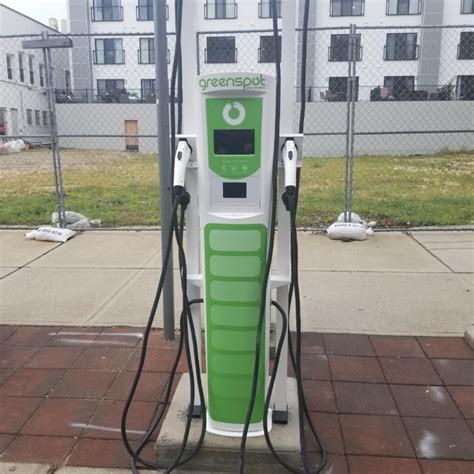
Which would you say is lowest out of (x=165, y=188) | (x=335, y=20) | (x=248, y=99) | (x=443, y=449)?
(x=443, y=449)

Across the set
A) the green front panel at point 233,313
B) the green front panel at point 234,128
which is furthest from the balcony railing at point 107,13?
the green front panel at point 233,313

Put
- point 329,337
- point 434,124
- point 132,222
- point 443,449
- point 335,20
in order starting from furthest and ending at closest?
point 335,20 < point 434,124 < point 132,222 < point 329,337 < point 443,449

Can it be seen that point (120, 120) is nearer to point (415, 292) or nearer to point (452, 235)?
point (452, 235)

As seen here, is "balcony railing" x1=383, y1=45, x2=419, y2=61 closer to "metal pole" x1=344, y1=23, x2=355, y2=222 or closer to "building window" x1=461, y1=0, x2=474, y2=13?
"building window" x1=461, y1=0, x2=474, y2=13

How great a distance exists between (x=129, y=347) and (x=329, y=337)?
1.51 meters

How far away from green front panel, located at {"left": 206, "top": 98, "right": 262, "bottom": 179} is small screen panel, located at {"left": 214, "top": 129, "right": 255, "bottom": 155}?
0.04ft

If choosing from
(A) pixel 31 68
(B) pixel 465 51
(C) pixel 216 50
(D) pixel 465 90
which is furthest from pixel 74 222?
(B) pixel 465 51

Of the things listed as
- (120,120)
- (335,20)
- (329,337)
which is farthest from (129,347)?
(335,20)

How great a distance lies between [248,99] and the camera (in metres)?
2.34

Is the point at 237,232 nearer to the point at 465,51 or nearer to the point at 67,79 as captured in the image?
the point at 465,51

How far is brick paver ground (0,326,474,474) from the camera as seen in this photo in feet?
9.16

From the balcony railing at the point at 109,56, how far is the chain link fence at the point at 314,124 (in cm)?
6

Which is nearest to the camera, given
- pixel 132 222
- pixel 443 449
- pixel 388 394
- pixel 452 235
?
pixel 443 449

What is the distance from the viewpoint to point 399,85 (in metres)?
28.6
